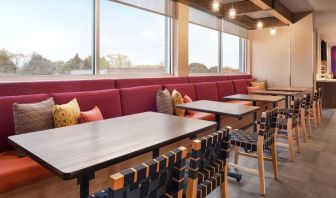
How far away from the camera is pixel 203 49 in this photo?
5875 mm

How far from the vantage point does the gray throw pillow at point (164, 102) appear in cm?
357

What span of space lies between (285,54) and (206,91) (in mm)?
3572

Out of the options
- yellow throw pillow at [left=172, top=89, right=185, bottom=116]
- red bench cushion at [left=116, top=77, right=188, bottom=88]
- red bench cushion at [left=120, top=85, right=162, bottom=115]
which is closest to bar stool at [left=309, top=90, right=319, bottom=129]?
red bench cushion at [left=116, top=77, right=188, bottom=88]

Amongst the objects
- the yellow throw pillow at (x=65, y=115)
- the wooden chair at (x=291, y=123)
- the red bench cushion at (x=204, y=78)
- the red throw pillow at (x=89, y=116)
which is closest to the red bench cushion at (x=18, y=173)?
the yellow throw pillow at (x=65, y=115)

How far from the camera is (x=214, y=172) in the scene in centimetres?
157

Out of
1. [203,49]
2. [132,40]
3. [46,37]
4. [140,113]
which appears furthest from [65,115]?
[203,49]

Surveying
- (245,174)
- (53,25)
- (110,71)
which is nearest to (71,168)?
(245,174)

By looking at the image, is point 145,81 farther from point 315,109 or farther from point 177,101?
point 315,109

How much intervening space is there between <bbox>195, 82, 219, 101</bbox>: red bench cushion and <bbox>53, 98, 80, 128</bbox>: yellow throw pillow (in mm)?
2632

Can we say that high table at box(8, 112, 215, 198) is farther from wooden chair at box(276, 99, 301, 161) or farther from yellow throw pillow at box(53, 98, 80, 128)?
wooden chair at box(276, 99, 301, 161)

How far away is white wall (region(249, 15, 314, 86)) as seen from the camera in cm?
671

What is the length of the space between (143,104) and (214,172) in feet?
6.77

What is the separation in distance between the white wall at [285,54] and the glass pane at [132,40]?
3.93 metres

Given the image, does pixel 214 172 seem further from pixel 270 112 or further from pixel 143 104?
pixel 143 104
